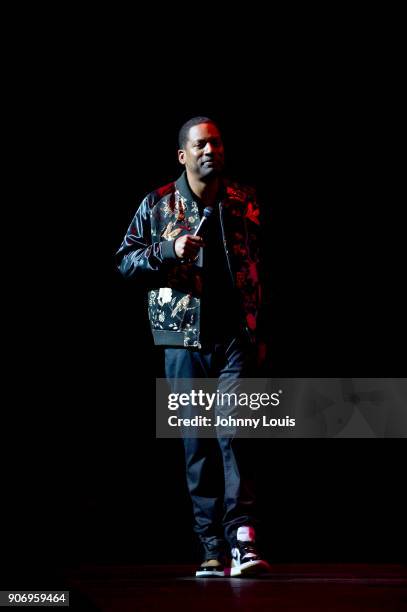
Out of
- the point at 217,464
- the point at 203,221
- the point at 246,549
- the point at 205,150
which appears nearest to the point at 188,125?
the point at 205,150

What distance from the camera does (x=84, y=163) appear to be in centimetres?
399

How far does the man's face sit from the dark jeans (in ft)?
1.65

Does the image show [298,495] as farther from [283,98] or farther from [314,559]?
[283,98]

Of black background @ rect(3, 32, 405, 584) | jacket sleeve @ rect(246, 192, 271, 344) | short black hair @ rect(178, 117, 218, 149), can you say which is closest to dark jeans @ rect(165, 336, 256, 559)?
jacket sleeve @ rect(246, 192, 271, 344)

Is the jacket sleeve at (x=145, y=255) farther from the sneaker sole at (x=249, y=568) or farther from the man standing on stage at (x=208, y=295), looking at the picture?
the sneaker sole at (x=249, y=568)

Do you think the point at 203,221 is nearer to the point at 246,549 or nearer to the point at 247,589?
the point at 246,549

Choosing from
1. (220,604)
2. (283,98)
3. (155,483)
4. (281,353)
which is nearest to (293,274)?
(281,353)

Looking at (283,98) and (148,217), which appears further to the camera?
(283,98)

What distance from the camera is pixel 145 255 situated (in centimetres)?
299

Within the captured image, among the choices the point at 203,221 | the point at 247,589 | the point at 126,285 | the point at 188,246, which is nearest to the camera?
the point at 247,589

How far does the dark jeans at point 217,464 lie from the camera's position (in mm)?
2912

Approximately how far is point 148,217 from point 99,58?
105cm

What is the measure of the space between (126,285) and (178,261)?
3.85ft

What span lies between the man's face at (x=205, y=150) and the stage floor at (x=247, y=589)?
1172 millimetres
